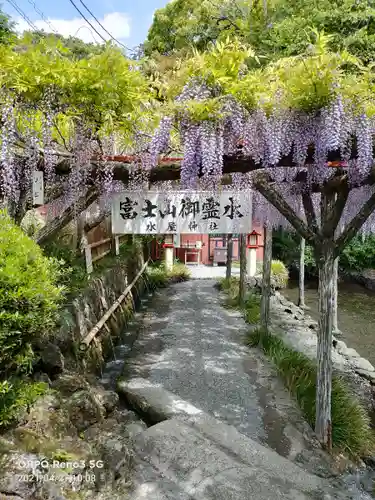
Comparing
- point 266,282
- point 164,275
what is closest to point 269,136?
point 266,282

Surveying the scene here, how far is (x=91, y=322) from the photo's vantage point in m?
→ 5.43

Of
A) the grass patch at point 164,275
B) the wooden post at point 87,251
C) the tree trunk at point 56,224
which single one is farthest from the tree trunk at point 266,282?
the grass patch at point 164,275

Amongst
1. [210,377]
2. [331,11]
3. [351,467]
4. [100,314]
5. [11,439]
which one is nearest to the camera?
[11,439]

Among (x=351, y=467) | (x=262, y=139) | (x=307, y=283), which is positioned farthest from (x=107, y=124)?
(x=307, y=283)

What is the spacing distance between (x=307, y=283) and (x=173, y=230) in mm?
11058

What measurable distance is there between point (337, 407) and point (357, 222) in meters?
1.92

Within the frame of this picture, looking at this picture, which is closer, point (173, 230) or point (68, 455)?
point (68, 455)

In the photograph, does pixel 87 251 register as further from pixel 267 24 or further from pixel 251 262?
pixel 267 24

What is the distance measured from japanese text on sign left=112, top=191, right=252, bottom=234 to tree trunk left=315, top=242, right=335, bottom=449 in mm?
1030

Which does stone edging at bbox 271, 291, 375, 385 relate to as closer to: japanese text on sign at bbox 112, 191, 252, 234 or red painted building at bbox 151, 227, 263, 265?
japanese text on sign at bbox 112, 191, 252, 234

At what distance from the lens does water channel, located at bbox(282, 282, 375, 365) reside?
8211 millimetres

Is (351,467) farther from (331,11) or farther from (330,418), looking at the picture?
(331,11)

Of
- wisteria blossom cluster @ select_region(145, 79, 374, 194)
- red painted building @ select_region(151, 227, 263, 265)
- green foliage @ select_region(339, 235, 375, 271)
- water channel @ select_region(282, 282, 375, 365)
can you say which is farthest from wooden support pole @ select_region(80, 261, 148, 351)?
green foliage @ select_region(339, 235, 375, 271)

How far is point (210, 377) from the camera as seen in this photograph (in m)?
5.15
